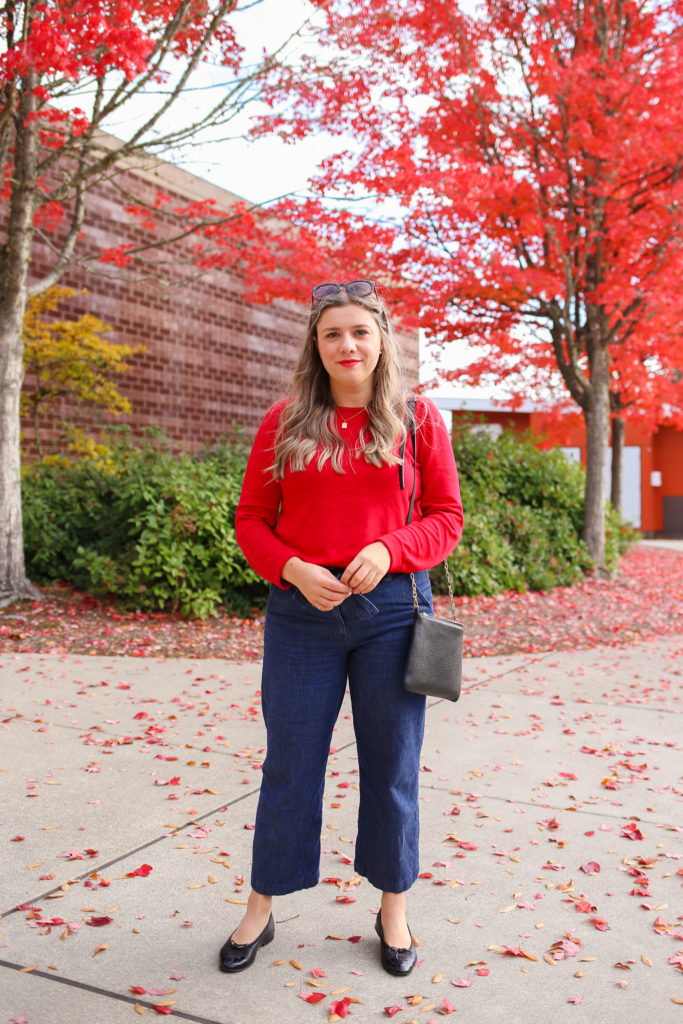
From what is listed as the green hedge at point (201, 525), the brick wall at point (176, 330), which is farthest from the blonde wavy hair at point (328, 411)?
the brick wall at point (176, 330)

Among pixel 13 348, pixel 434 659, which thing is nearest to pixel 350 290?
pixel 434 659

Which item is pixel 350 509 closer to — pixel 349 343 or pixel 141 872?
pixel 349 343

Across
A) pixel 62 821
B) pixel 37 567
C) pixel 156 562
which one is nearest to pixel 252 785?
pixel 62 821

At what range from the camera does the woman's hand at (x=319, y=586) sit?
219 cm

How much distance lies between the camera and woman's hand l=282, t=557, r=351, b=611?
2188mm

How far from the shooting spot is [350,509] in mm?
2322

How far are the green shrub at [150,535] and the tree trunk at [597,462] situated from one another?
4971mm

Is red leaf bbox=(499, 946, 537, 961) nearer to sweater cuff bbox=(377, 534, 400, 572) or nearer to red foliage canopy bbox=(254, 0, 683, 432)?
sweater cuff bbox=(377, 534, 400, 572)

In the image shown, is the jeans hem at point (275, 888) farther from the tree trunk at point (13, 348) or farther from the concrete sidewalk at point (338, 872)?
the tree trunk at point (13, 348)

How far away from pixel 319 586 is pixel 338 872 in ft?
4.28

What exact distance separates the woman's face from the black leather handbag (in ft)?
1.93

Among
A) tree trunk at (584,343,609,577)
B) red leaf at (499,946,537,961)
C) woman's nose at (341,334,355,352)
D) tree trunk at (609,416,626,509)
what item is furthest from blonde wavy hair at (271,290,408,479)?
tree trunk at (609,416,626,509)

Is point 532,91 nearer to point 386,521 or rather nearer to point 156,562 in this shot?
point 156,562

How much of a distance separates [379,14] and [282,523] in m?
9.24
